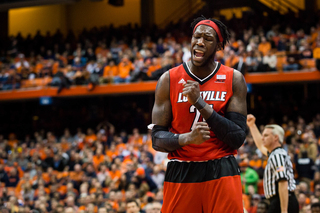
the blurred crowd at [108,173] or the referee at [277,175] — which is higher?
the referee at [277,175]

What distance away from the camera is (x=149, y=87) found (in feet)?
53.2

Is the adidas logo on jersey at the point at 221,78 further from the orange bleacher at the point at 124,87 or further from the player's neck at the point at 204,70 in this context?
the orange bleacher at the point at 124,87

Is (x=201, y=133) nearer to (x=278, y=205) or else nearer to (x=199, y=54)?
(x=199, y=54)

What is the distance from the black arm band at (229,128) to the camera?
2.88m

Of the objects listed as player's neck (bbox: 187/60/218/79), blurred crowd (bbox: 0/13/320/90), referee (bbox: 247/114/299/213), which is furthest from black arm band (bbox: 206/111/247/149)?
blurred crowd (bbox: 0/13/320/90)

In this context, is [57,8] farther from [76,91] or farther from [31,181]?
[31,181]

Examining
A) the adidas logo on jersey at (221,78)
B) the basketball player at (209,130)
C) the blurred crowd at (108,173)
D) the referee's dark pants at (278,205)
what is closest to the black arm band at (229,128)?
the basketball player at (209,130)

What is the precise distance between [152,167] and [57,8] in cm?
1668

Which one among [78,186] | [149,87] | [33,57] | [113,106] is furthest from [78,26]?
[78,186]

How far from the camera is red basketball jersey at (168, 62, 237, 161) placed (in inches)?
120

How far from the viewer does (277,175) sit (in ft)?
16.7

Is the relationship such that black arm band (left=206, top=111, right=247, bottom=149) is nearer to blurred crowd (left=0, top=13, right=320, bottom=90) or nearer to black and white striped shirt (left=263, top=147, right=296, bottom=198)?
black and white striped shirt (left=263, top=147, right=296, bottom=198)

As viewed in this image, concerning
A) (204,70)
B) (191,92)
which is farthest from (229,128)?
(204,70)

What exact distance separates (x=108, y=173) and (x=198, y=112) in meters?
9.94
